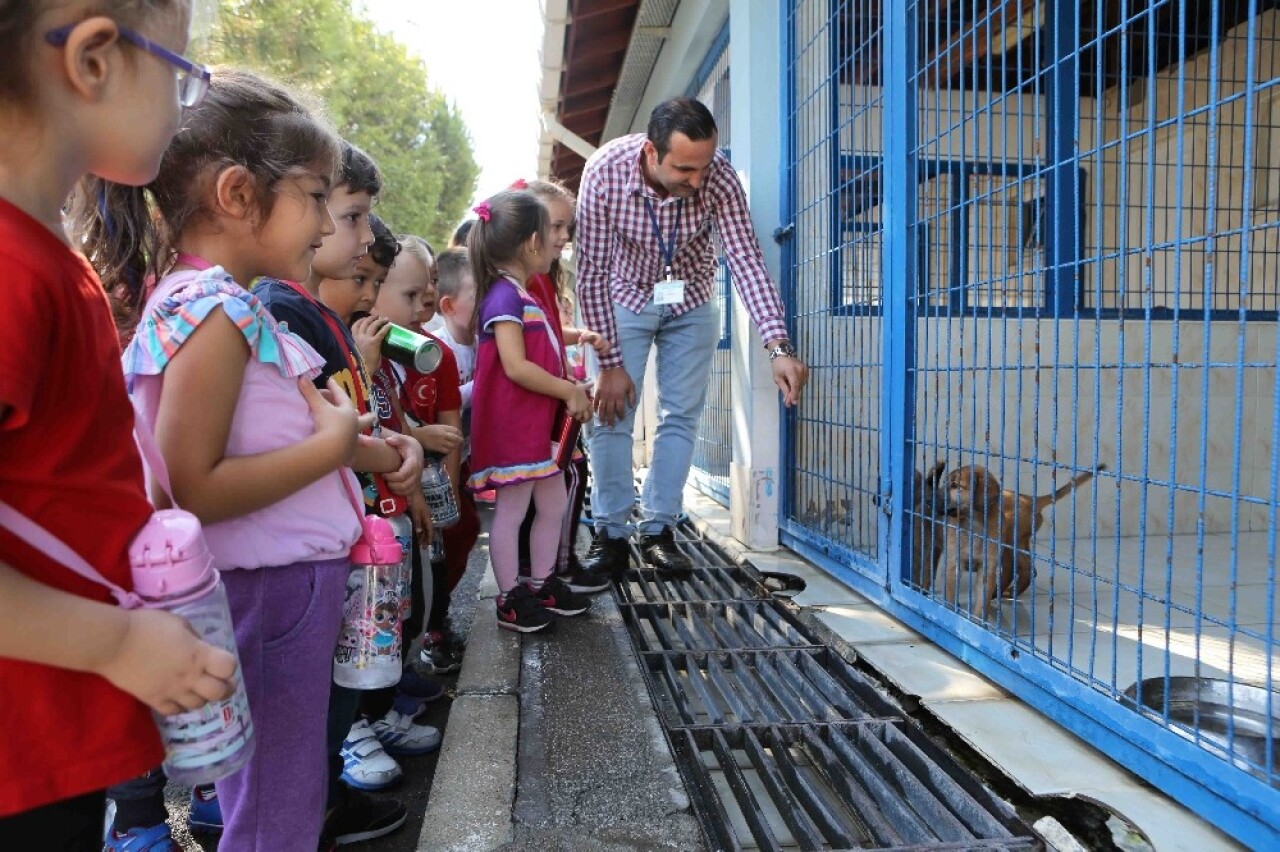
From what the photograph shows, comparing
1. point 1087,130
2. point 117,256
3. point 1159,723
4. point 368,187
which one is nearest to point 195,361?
point 117,256

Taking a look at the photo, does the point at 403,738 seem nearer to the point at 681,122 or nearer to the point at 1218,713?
the point at 1218,713

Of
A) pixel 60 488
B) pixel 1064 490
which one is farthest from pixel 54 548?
pixel 1064 490

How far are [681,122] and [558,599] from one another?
6.21ft

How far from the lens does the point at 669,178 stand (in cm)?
344

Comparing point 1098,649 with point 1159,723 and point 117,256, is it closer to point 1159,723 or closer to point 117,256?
point 1159,723

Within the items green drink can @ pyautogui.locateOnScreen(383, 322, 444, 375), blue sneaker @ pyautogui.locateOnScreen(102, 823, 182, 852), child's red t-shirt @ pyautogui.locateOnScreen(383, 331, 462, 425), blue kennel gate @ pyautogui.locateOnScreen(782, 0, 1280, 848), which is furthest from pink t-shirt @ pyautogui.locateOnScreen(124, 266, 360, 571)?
blue kennel gate @ pyautogui.locateOnScreen(782, 0, 1280, 848)

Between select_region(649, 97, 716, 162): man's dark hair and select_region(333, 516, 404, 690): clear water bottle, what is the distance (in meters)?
2.36

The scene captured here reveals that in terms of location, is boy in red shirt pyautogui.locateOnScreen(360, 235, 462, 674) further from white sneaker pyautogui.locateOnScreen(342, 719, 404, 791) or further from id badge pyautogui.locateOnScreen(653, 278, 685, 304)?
id badge pyautogui.locateOnScreen(653, 278, 685, 304)

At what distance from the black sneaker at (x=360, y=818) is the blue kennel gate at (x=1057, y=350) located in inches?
64.8

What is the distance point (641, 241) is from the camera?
3643 mm

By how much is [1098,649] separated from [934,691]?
63 cm

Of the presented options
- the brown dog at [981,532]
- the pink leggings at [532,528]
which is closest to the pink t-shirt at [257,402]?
the pink leggings at [532,528]

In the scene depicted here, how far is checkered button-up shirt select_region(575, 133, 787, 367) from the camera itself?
141 inches

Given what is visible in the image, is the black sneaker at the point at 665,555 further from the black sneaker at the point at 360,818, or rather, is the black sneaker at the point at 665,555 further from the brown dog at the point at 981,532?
the black sneaker at the point at 360,818
